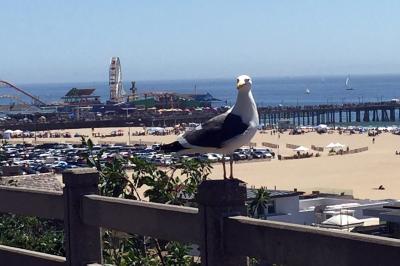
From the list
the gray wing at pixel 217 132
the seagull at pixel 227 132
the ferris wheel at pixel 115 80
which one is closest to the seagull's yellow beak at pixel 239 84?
the seagull at pixel 227 132

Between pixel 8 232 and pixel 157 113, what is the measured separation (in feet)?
318

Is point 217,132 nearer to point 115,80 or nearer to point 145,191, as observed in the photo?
point 145,191

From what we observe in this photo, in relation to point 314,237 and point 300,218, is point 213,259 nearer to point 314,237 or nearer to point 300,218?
point 314,237

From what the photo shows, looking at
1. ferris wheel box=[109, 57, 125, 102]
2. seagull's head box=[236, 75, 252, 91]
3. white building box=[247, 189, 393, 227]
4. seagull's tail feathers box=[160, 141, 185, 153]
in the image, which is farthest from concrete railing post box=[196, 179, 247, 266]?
ferris wheel box=[109, 57, 125, 102]

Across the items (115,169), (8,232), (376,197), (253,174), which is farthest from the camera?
(253,174)

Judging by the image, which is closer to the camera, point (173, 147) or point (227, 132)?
point (227, 132)

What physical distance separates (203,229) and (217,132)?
0.50 meters

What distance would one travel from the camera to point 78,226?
5.38 meters

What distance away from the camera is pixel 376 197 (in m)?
35.8

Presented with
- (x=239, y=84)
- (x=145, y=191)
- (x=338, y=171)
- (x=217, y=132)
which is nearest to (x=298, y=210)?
(x=145, y=191)

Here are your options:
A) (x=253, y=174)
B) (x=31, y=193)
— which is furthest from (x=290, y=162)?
(x=31, y=193)

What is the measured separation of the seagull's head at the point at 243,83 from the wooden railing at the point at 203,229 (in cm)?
59

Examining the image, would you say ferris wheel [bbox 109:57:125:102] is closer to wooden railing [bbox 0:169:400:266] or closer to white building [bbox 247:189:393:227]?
white building [bbox 247:189:393:227]

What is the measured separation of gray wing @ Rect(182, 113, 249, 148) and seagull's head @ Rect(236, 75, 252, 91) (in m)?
0.16
